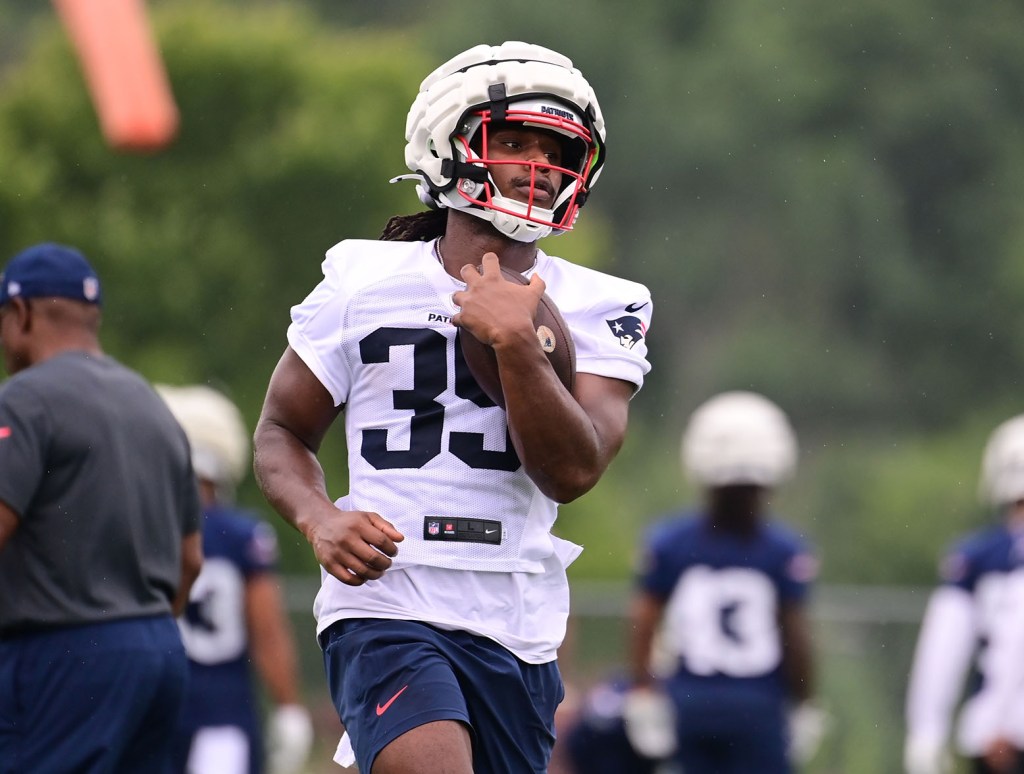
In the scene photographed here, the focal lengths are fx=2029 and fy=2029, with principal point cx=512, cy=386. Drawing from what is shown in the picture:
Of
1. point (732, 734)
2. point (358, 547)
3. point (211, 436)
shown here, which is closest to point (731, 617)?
point (732, 734)

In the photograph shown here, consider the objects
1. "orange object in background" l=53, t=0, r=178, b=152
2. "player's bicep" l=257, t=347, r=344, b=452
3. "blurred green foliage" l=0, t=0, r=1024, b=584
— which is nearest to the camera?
"player's bicep" l=257, t=347, r=344, b=452

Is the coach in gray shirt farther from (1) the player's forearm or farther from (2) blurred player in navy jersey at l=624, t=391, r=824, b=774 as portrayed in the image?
(2) blurred player in navy jersey at l=624, t=391, r=824, b=774

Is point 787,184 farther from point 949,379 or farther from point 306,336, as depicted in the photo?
point 306,336

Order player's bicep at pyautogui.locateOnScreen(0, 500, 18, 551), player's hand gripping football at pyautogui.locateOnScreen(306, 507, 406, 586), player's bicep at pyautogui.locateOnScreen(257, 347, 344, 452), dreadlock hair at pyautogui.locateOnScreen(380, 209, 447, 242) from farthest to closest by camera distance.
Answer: player's bicep at pyautogui.locateOnScreen(0, 500, 18, 551) < dreadlock hair at pyautogui.locateOnScreen(380, 209, 447, 242) < player's bicep at pyautogui.locateOnScreen(257, 347, 344, 452) < player's hand gripping football at pyautogui.locateOnScreen(306, 507, 406, 586)

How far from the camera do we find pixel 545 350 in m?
4.26

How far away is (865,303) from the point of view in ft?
124

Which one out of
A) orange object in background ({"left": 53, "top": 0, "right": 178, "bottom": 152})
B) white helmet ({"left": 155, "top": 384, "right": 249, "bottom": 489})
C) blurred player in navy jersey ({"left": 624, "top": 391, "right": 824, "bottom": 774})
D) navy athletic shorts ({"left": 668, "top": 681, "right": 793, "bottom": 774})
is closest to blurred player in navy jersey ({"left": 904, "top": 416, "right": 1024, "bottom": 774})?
blurred player in navy jersey ({"left": 624, "top": 391, "right": 824, "bottom": 774})

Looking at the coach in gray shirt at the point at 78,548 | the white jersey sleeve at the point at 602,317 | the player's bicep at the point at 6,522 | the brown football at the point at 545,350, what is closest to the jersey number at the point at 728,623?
the coach in gray shirt at the point at 78,548

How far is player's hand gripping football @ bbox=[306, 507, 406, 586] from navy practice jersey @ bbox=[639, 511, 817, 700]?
4230 millimetres

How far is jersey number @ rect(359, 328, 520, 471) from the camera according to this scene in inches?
172

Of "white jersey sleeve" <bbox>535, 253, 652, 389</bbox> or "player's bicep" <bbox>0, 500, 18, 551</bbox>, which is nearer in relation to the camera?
"white jersey sleeve" <bbox>535, 253, 652, 389</bbox>

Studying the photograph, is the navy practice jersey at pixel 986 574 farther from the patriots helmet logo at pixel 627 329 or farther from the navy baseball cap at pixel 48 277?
the navy baseball cap at pixel 48 277

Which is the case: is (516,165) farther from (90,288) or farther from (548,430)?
(90,288)

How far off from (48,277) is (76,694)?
1175mm
